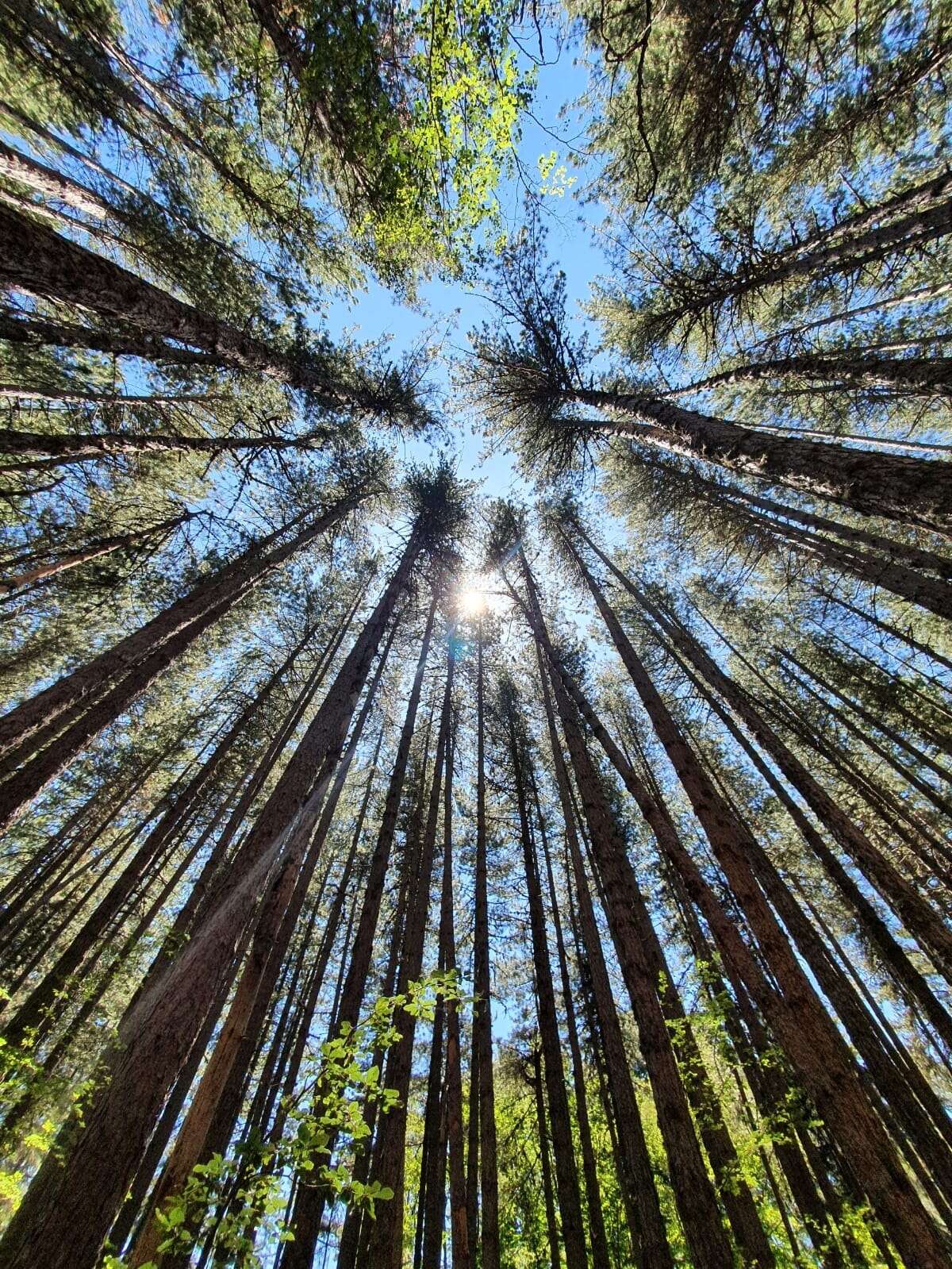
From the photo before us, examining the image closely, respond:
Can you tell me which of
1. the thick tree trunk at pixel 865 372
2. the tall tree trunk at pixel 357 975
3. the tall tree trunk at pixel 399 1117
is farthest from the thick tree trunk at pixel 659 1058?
the thick tree trunk at pixel 865 372

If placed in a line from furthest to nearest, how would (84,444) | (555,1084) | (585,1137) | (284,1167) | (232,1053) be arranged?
(585,1137), (555,1084), (84,444), (232,1053), (284,1167)

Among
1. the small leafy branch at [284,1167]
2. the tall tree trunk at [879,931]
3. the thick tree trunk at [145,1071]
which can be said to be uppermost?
the tall tree trunk at [879,931]

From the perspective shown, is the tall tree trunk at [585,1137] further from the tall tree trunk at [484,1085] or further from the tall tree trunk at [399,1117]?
the tall tree trunk at [399,1117]

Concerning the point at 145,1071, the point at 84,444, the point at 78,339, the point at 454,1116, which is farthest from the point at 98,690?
the point at 454,1116

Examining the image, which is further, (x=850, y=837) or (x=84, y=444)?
(x=850, y=837)

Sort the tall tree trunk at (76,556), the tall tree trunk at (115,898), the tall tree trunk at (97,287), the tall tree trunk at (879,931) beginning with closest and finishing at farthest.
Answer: the tall tree trunk at (97,287) → the tall tree trunk at (76,556) → the tall tree trunk at (879,931) → the tall tree trunk at (115,898)

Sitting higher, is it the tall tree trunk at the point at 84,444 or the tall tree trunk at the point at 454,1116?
the tall tree trunk at the point at 84,444

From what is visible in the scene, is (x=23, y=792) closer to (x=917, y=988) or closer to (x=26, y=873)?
(x=26, y=873)

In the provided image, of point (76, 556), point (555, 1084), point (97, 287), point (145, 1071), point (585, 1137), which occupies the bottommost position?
point (145, 1071)

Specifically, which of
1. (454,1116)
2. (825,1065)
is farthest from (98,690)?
(825,1065)

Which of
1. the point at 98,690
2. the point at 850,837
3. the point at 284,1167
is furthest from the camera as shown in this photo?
the point at 98,690

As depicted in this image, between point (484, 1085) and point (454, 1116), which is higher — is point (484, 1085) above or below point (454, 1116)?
above

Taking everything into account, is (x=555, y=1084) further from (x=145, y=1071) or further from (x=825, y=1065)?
(x=145, y=1071)

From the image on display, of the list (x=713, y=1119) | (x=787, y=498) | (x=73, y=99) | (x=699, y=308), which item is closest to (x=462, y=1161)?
(x=713, y=1119)
